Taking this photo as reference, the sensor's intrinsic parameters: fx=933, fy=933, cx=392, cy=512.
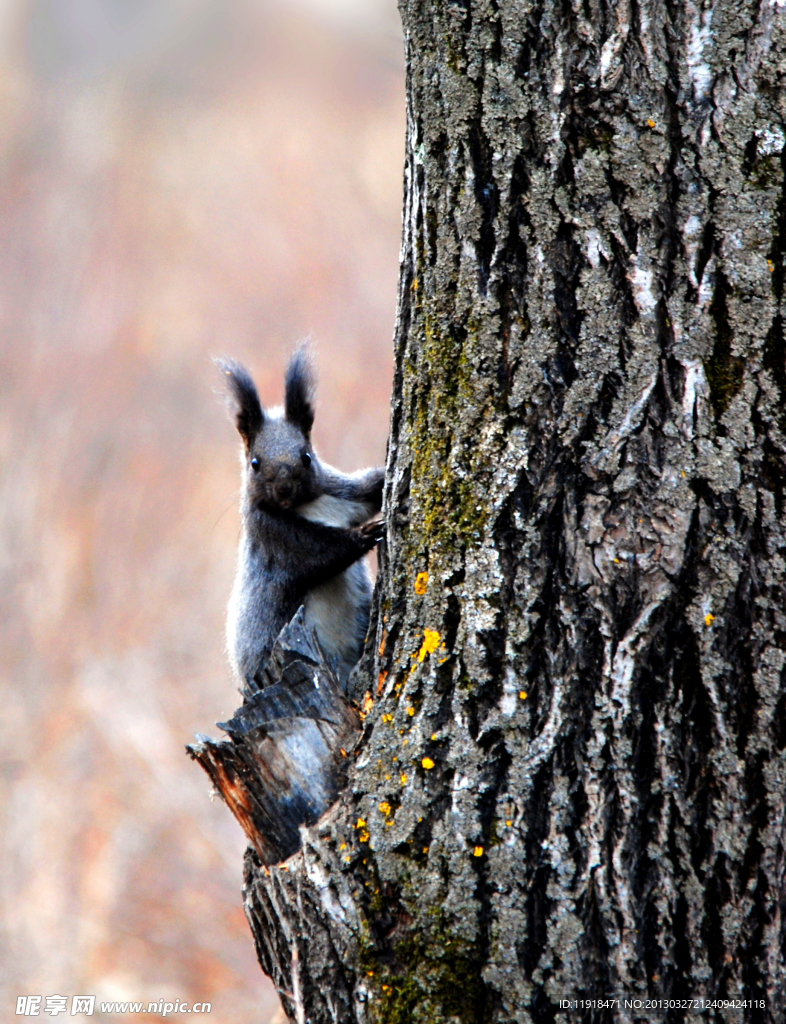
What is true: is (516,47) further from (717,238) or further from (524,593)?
(524,593)

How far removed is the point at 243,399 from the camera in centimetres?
353

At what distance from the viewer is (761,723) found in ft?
5.92

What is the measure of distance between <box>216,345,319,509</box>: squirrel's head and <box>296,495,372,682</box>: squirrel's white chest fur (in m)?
0.08

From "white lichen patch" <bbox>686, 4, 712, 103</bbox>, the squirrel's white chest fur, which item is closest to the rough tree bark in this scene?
"white lichen patch" <bbox>686, 4, 712, 103</bbox>

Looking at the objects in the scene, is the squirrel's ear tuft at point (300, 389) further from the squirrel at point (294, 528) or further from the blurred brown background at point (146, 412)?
the blurred brown background at point (146, 412)

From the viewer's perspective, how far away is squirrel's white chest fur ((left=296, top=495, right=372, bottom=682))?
11.1 feet

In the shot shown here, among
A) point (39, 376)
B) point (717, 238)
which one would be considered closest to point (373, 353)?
point (39, 376)

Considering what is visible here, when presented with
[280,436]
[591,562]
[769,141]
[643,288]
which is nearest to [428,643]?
[591,562]

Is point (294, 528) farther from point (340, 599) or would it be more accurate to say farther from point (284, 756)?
point (284, 756)

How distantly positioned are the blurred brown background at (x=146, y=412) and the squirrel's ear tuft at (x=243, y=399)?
2.38 m

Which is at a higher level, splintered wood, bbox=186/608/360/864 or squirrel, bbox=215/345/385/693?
squirrel, bbox=215/345/385/693

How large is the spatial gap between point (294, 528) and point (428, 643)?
1506 millimetres

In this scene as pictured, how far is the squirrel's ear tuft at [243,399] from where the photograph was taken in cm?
346

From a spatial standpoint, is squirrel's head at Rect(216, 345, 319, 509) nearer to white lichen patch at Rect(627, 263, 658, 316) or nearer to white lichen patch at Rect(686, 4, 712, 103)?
white lichen patch at Rect(627, 263, 658, 316)
